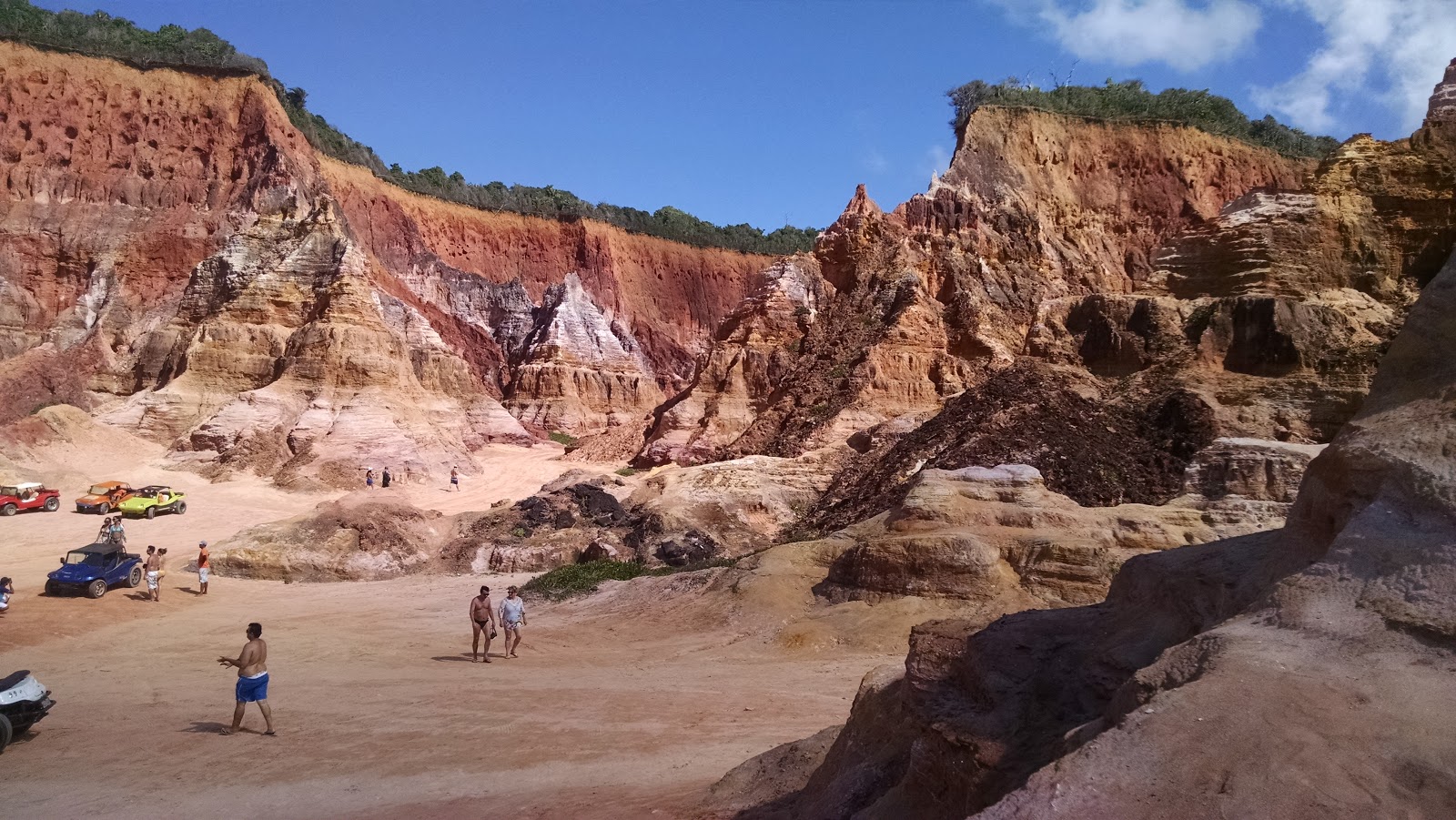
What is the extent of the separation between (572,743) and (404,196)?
56929 mm

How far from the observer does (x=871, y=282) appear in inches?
1258

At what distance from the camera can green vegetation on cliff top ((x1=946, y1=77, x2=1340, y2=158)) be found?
38094mm

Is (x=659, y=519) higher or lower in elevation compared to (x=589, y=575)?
higher

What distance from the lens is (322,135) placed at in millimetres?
55656

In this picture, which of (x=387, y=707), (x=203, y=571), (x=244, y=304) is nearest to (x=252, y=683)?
(x=387, y=707)

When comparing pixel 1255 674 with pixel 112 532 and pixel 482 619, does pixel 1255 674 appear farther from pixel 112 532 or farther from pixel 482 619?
pixel 112 532

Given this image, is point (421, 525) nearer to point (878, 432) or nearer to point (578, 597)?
point (578, 597)

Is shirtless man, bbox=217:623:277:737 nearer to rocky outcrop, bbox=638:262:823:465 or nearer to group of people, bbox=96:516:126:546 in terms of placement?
group of people, bbox=96:516:126:546

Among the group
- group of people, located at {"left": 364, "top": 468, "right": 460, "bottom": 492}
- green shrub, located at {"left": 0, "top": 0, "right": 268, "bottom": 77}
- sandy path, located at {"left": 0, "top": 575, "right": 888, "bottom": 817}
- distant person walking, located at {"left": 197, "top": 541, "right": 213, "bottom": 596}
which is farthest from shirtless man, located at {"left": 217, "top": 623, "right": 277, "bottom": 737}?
green shrub, located at {"left": 0, "top": 0, "right": 268, "bottom": 77}

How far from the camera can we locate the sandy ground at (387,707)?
268 inches

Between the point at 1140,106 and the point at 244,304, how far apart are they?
39.1m

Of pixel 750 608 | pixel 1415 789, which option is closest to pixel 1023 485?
pixel 750 608

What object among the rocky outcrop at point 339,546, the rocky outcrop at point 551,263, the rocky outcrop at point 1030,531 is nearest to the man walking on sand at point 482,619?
the rocky outcrop at point 1030,531

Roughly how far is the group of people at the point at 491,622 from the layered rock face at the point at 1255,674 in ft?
26.2
